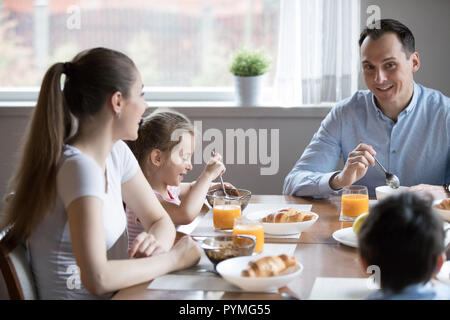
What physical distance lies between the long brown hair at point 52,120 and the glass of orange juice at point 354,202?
745 millimetres

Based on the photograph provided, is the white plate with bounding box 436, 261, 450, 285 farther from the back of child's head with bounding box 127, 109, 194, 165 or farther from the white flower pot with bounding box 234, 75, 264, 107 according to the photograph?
the white flower pot with bounding box 234, 75, 264, 107

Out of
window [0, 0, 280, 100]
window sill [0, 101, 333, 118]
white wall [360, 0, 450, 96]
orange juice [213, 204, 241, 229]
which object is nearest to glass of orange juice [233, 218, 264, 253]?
orange juice [213, 204, 241, 229]

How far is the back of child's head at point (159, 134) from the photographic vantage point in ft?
6.77

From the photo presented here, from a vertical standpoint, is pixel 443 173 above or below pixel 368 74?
below

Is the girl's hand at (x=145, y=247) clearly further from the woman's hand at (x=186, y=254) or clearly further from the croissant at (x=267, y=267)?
the croissant at (x=267, y=267)

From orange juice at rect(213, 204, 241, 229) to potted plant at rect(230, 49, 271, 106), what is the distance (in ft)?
5.56

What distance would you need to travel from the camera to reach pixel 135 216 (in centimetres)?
189

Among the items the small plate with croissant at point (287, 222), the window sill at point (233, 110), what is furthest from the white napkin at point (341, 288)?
the window sill at point (233, 110)

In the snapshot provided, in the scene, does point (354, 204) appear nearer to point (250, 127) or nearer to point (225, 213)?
point (225, 213)

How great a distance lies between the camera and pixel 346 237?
5.37ft

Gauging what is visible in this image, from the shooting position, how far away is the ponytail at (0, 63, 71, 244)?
1407mm
